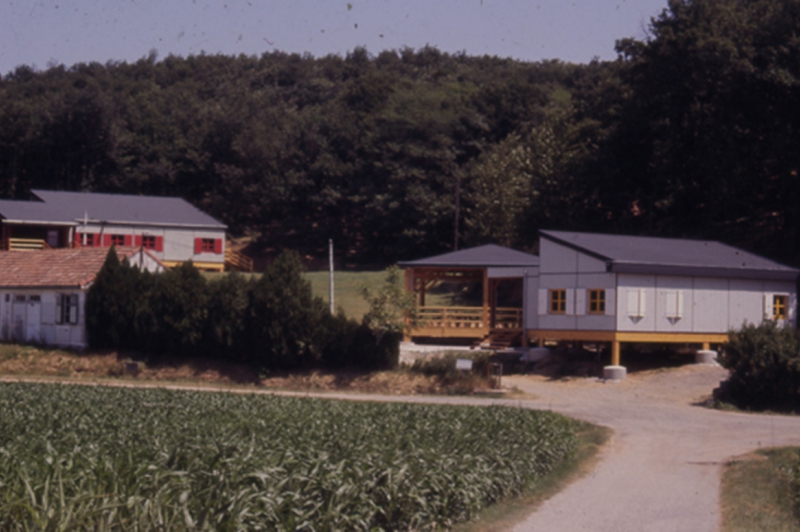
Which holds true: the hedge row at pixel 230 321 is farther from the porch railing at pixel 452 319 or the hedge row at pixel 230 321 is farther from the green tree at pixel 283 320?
the porch railing at pixel 452 319

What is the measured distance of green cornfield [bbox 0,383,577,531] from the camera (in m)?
7.31

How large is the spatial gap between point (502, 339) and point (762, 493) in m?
25.3

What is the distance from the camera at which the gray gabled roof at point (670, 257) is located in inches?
1273

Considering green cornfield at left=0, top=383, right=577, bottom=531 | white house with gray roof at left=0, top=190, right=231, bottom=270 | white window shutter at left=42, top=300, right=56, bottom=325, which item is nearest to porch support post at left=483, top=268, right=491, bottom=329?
white window shutter at left=42, top=300, right=56, bottom=325

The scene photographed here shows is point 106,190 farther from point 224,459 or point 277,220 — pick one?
point 224,459

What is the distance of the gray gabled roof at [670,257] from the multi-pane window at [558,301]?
1.87m

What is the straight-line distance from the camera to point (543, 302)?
35031mm

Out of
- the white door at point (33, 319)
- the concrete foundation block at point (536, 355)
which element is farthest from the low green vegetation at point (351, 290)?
the white door at point (33, 319)

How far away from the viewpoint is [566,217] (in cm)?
4984

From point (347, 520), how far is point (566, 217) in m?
42.7

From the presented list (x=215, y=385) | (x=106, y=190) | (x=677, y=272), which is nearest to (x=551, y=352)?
(x=677, y=272)

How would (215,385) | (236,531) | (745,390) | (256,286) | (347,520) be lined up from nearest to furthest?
(236,531)
(347,520)
(745,390)
(215,385)
(256,286)

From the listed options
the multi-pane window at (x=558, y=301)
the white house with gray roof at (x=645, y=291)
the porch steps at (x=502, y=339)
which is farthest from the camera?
the porch steps at (x=502, y=339)

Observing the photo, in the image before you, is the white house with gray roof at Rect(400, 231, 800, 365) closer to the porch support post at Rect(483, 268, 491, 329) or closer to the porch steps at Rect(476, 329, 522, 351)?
the porch steps at Rect(476, 329, 522, 351)
